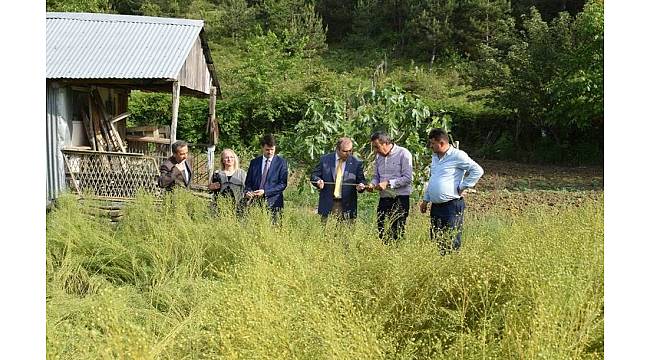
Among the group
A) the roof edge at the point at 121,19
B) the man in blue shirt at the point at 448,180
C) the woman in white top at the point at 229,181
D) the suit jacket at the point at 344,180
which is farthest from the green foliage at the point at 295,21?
the man in blue shirt at the point at 448,180

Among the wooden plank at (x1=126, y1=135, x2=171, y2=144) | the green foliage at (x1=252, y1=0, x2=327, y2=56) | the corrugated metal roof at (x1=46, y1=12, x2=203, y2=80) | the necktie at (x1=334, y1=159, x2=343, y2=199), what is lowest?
the necktie at (x1=334, y1=159, x2=343, y2=199)

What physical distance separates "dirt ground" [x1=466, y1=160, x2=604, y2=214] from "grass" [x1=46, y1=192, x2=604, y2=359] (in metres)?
5.46

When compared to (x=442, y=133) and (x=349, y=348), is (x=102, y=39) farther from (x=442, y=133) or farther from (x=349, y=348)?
(x=349, y=348)

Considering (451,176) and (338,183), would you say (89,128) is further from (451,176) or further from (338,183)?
(451,176)

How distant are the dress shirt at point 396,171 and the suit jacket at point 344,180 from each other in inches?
9.8

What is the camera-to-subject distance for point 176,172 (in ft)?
21.0

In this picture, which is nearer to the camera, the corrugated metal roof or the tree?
the tree

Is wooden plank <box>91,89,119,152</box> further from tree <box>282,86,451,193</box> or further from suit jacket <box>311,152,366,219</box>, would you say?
suit jacket <box>311,152,366,219</box>

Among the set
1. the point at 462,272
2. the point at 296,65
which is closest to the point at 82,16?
the point at 462,272

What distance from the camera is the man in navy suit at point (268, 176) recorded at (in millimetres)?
6242

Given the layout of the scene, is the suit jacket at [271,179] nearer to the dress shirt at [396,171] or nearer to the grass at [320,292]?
the grass at [320,292]

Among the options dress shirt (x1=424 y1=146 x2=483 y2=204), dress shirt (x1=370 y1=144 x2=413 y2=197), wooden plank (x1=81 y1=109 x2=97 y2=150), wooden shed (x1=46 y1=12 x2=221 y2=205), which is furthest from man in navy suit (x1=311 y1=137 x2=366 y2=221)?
wooden plank (x1=81 y1=109 x2=97 y2=150)

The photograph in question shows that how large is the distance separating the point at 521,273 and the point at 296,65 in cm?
2331

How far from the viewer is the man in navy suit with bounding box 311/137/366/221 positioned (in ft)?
20.1
